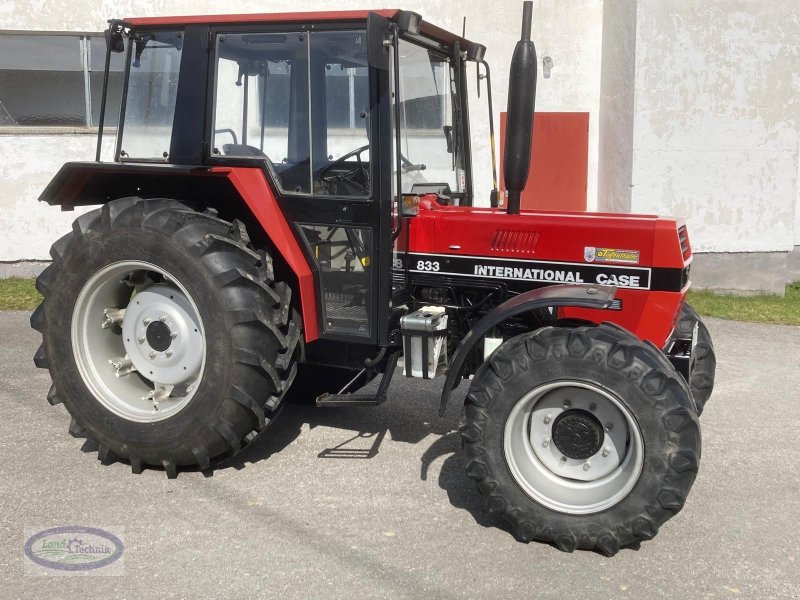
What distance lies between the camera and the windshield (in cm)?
435

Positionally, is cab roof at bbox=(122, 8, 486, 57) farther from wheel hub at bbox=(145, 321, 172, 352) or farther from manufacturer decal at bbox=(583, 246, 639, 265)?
wheel hub at bbox=(145, 321, 172, 352)

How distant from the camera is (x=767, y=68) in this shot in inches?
381

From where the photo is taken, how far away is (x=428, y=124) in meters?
4.62

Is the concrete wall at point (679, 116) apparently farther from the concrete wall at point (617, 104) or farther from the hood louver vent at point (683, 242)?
the hood louver vent at point (683, 242)

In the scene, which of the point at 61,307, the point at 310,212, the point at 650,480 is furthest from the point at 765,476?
the point at 61,307

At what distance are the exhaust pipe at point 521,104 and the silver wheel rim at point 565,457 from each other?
38.1 inches

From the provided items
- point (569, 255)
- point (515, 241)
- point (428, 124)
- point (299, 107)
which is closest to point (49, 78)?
point (299, 107)

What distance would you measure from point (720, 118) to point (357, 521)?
7.82 metres

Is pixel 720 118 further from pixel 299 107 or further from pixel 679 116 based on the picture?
pixel 299 107

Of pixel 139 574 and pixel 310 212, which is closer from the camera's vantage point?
pixel 139 574

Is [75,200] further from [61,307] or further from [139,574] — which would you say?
[139,574]

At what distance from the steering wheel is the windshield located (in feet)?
0.89

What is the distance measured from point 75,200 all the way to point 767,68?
26.9 feet

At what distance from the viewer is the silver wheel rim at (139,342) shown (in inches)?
171
